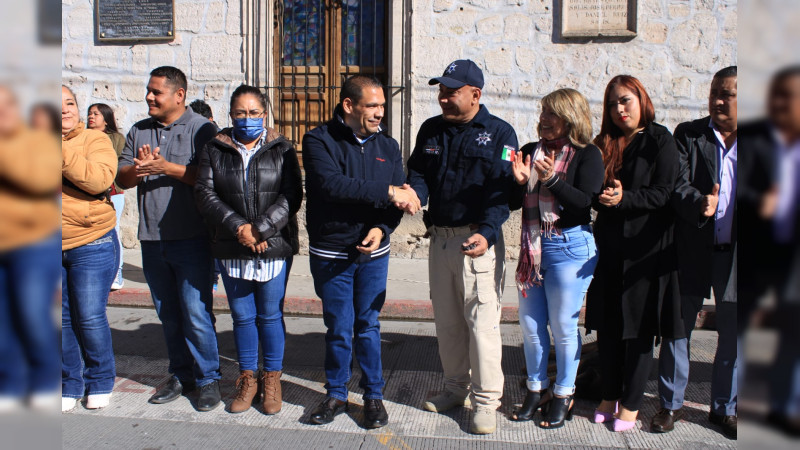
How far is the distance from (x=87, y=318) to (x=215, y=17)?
545cm

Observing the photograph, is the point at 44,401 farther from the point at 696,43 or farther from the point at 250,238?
the point at 696,43

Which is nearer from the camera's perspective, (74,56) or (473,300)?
(473,300)

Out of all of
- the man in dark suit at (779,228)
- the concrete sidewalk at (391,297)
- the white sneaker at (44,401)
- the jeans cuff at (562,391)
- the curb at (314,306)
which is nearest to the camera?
the man in dark suit at (779,228)

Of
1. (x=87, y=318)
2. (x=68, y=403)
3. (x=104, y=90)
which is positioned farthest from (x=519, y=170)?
(x=104, y=90)

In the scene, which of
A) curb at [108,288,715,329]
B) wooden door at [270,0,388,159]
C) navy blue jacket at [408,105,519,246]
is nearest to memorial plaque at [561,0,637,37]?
wooden door at [270,0,388,159]

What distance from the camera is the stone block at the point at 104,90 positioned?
328 inches

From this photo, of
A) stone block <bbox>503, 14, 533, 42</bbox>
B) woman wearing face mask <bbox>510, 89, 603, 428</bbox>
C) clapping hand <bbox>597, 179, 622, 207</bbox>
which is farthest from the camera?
stone block <bbox>503, 14, 533, 42</bbox>

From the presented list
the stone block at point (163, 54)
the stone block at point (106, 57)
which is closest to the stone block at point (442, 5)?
the stone block at point (163, 54)

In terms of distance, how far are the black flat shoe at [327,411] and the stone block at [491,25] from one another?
5.38 m

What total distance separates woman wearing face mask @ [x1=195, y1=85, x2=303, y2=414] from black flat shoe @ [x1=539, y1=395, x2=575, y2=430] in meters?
1.51

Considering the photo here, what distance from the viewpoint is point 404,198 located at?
3.35m

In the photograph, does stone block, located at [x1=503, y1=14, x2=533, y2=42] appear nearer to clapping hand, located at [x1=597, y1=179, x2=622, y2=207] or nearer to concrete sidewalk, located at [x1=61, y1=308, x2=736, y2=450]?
concrete sidewalk, located at [x1=61, y1=308, x2=736, y2=450]

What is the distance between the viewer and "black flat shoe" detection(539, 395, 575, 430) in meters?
3.48

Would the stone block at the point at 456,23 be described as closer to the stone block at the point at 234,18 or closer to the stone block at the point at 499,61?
the stone block at the point at 499,61
